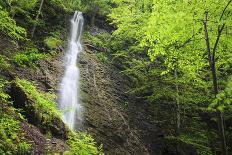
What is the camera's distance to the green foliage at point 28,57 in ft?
48.8

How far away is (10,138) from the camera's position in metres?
8.27

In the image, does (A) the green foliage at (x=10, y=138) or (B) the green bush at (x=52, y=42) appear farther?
(B) the green bush at (x=52, y=42)

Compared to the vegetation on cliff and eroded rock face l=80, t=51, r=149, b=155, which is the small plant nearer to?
the vegetation on cliff

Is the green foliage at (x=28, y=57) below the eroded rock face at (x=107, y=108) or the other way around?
the other way around

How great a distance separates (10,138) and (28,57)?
26.3 ft

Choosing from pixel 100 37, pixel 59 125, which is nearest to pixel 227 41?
pixel 59 125

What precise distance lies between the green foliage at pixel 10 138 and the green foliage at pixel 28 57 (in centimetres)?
632

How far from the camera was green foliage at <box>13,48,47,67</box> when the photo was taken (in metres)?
14.9

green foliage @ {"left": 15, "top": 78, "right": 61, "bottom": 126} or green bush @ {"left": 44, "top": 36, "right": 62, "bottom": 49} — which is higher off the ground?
green bush @ {"left": 44, "top": 36, "right": 62, "bottom": 49}

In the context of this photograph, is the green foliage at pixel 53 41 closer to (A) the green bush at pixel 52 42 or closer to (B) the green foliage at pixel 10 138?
(A) the green bush at pixel 52 42

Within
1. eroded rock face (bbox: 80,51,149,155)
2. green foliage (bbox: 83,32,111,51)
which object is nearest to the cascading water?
eroded rock face (bbox: 80,51,149,155)

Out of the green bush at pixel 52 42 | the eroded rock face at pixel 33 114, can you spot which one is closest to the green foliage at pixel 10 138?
the eroded rock face at pixel 33 114

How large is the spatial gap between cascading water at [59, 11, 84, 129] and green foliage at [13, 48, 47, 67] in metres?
1.82

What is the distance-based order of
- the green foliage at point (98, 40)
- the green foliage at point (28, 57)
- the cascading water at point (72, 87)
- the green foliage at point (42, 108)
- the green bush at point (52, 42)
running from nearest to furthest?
the green foliage at point (42, 108) → the cascading water at point (72, 87) → the green foliage at point (28, 57) → the green bush at point (52, 42) → the green foliage at point (98, 40)
